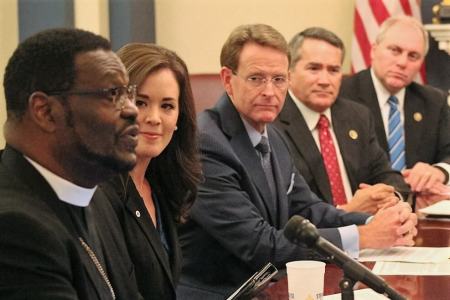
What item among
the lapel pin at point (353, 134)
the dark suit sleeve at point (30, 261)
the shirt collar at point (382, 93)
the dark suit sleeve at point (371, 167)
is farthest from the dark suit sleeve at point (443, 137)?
the dark suit sleeve at point (30, 261)

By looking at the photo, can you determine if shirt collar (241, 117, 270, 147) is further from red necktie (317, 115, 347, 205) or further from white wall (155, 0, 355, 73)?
white wall (155, 0, 355, 73)

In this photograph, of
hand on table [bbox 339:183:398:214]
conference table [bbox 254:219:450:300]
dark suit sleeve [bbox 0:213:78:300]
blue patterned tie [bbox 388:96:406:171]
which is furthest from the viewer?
blue patterned tie [bbox 388:96:406:171]

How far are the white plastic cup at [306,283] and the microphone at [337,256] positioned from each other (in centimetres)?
52

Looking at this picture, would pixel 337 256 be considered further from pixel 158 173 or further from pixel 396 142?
pixel 396 142

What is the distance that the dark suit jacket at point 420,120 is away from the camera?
4.41 m

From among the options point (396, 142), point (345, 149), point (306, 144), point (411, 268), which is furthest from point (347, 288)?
point (396, 142)

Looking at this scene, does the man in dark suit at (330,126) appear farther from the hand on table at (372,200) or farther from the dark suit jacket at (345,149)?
the hand on table at (372,200)

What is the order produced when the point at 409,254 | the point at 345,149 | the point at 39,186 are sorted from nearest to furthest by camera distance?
the point at 39,186 < the point at 409,254 < the point at 345,149

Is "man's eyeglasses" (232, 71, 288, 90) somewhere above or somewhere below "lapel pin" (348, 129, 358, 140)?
above

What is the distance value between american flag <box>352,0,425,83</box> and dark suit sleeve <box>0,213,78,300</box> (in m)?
3.99

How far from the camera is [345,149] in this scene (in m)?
3.72

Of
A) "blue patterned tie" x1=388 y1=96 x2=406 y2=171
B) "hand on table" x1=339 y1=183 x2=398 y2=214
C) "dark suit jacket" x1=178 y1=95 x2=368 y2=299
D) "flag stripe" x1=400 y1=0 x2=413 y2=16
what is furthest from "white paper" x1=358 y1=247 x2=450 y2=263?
"flag stripe" x1=400 y1=0 x2=413 y2=16

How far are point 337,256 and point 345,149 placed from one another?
2.24m

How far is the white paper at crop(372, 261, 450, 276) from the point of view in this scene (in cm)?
239
